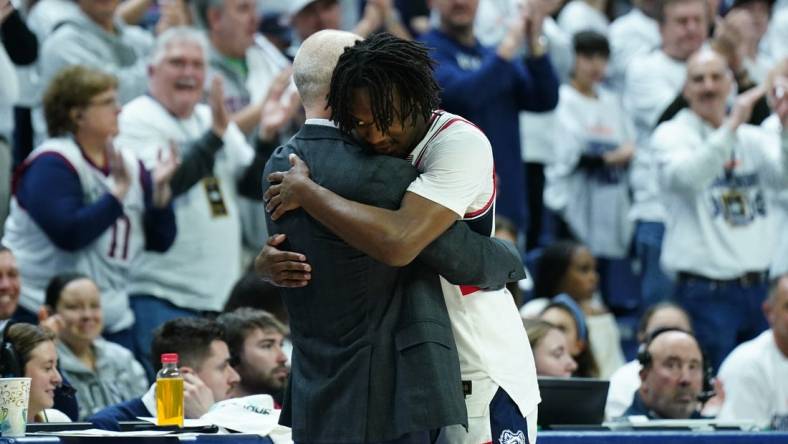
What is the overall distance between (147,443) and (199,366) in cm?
150

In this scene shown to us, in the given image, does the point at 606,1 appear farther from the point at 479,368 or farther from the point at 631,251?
the point at 479,368

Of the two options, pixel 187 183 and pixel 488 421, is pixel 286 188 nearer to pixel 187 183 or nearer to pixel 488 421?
pixel 488 421

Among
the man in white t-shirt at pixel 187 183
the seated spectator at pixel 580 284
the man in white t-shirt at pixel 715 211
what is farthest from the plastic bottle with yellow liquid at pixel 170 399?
the man in white t-shirt at pixel 715 211

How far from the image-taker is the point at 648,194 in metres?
10.0

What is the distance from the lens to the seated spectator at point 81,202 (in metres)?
7.48

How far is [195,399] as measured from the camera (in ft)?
18.9

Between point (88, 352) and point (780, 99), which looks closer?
point (88, 352)

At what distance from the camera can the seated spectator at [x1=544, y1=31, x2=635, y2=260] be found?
33.7 feet

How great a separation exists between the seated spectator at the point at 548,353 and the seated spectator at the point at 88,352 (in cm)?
180

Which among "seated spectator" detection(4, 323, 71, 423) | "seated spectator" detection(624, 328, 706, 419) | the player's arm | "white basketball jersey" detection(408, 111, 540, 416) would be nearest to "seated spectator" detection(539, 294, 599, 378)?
"seated spectator" detection(624, 328, 706, 419)

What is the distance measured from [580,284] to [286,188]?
5.22 metres

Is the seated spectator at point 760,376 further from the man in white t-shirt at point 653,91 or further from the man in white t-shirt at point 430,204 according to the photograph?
the man in white t-shirt at point 430,204

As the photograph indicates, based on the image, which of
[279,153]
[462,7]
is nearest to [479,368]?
[279,153]

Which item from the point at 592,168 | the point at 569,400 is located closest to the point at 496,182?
the point at 569,400
